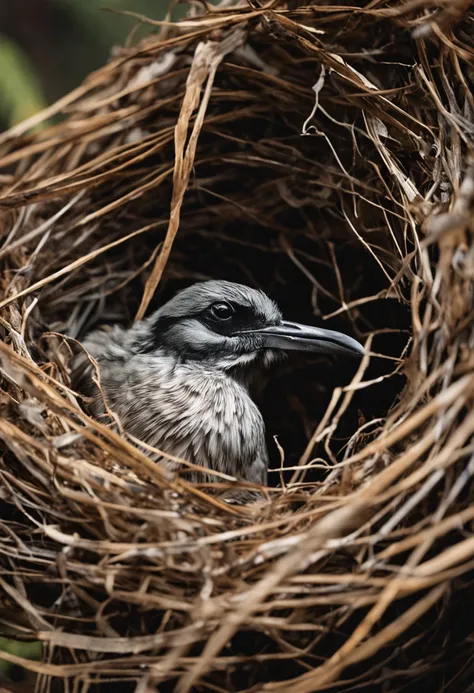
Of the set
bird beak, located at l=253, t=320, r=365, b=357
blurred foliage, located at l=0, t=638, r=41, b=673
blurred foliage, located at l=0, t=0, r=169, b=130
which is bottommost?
blurred foliage, located at l=0, t=638, r=41, b=673

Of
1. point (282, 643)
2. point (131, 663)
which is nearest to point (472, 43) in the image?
point (282, 643)

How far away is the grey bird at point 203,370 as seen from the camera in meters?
2.32

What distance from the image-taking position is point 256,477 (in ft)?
7.92

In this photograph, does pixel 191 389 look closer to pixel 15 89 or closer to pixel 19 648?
pixel 19 648

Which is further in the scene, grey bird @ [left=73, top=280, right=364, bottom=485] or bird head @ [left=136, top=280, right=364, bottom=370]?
bird head @ [left=136, top=280, right=364, bottom=370]

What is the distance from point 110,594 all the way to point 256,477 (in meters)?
0.92

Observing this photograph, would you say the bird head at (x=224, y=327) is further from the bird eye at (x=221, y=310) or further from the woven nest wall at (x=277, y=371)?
the woven nest wall at (x=277, y=371)

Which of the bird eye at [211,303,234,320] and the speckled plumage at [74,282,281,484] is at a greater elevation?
the bird eye at [211,303,234,320]

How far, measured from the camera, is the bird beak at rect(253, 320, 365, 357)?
231cm

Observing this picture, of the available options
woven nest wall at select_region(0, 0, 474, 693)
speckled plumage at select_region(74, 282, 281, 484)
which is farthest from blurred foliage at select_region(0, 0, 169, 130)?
speckled plumage at select_region(74, 282, 281, 484)

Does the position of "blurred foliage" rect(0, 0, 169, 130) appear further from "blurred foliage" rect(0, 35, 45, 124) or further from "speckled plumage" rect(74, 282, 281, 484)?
"speckled plumage" rect(74, 282, 281, 484)

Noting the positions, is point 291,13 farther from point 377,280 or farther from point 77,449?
point 77,449

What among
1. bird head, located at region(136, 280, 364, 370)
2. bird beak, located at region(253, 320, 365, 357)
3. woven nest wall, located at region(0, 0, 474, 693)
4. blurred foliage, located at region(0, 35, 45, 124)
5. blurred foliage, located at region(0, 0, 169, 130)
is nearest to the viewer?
woven nest wall, located at region(0, 0, 474, 693)

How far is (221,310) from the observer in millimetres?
2480
